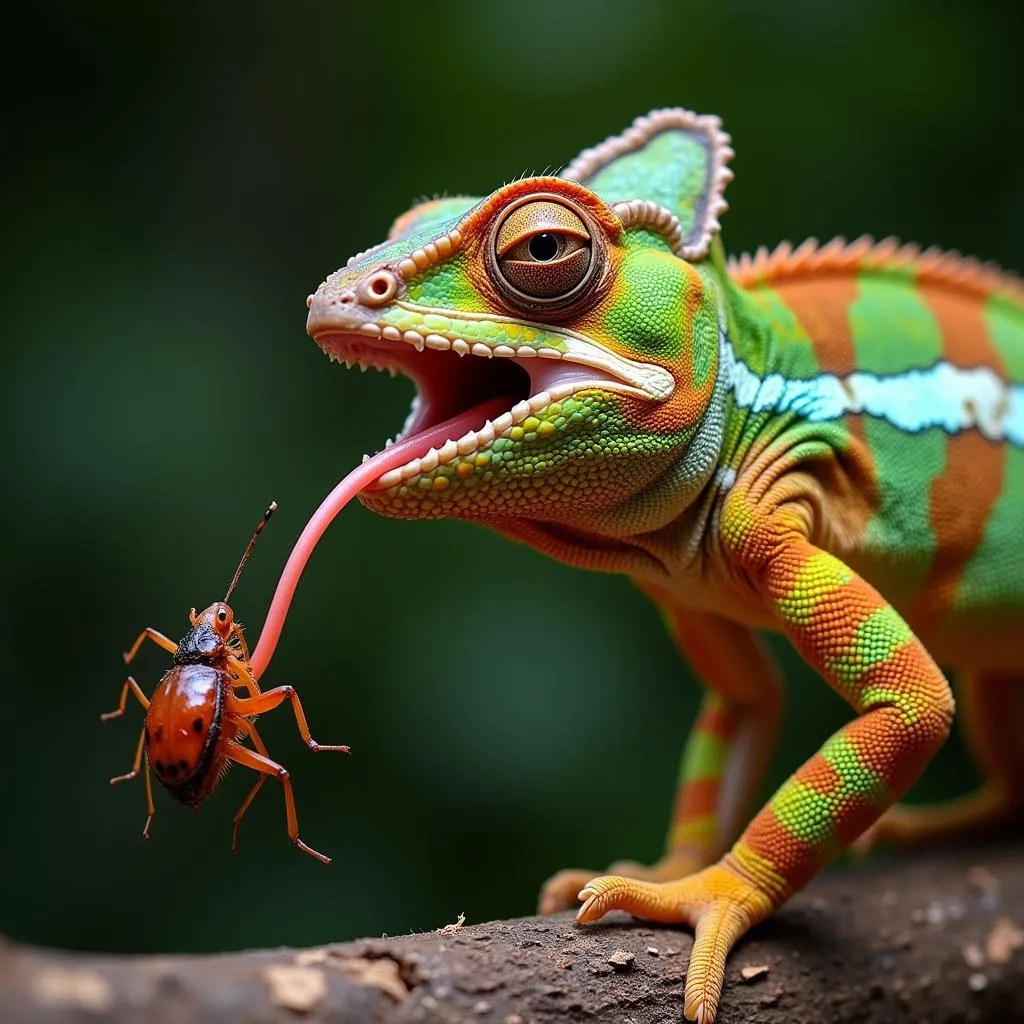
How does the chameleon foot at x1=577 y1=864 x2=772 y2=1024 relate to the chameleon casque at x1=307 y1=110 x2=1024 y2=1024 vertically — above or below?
below

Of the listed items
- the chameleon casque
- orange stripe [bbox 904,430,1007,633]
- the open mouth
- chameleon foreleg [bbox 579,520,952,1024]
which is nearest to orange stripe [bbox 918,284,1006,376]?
the chameleon casque

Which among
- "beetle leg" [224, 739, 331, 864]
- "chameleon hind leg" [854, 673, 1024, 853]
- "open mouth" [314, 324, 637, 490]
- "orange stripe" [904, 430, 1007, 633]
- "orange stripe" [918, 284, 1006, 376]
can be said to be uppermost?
"orange stripe" [918, 284, 1006, 376]

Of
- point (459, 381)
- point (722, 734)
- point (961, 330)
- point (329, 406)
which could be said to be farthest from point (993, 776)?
point (329, 406)

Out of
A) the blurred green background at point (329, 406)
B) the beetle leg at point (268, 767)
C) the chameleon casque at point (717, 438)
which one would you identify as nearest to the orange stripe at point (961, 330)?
the chameleon casque at point (717, 438)

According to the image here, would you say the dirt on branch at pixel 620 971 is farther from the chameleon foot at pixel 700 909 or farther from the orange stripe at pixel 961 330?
the orange stripe at pixel 961 330

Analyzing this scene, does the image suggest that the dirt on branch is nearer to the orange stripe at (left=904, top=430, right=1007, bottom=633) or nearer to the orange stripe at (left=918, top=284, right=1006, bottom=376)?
the orange stripe at (left=904, top=430, right=1007, bottom=633)

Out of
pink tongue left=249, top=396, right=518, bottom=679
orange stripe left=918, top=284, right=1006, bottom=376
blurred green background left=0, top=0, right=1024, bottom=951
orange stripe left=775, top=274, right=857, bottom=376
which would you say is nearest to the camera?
pink tongue left=249, top=396, right=518, bottom=679

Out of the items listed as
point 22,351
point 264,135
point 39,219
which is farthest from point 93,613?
point 264,135
